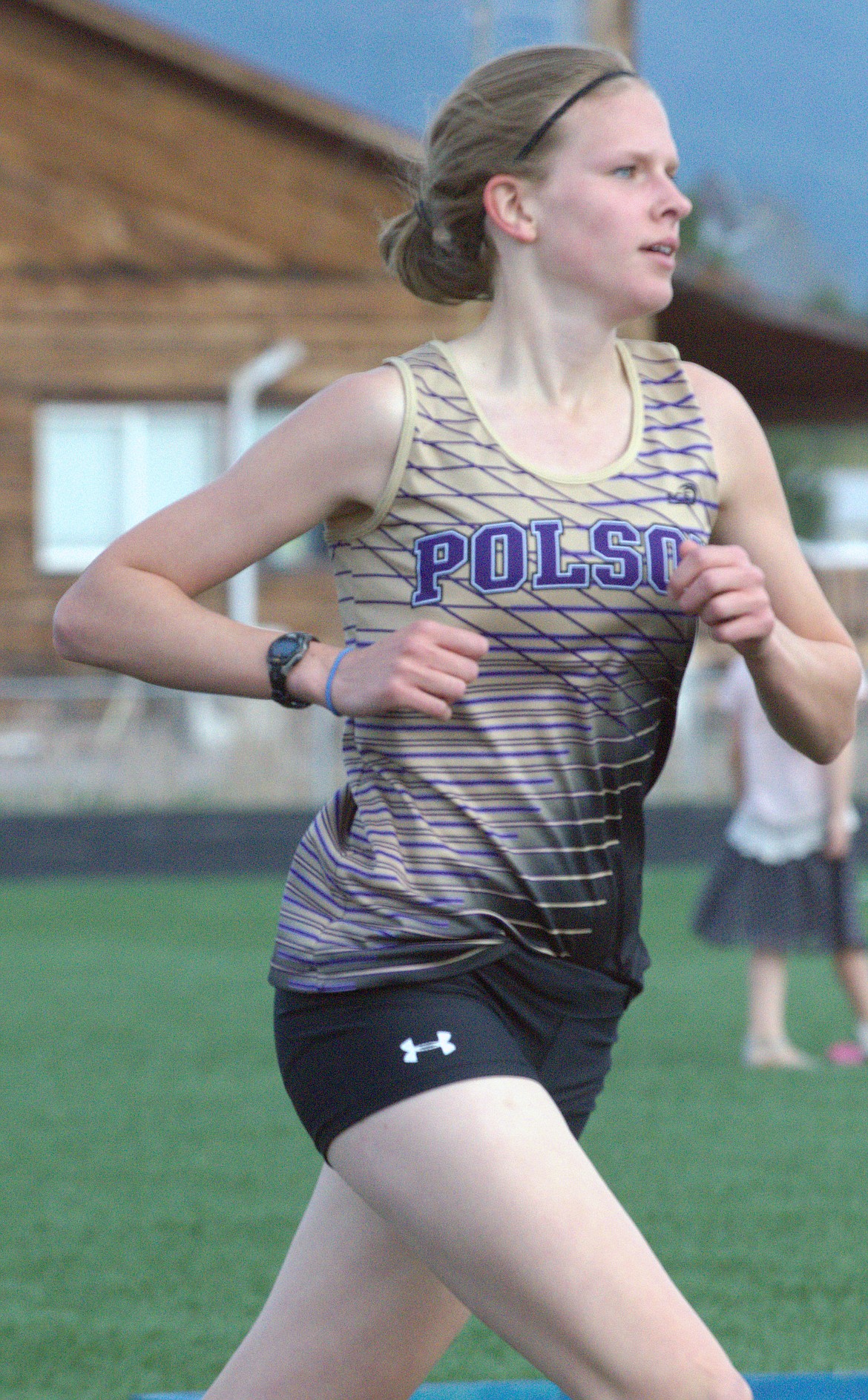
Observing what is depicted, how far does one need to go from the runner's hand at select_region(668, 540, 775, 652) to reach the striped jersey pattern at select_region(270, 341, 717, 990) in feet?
0.56

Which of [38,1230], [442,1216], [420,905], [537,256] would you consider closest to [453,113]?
[537,256]

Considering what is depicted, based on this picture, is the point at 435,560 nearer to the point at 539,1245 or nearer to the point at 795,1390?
the point at 539,1245

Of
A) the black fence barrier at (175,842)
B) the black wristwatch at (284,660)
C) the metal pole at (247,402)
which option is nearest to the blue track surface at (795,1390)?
the black wristwatch at (284,660)

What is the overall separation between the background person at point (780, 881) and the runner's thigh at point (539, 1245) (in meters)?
5.43

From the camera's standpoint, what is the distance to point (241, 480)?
278cm

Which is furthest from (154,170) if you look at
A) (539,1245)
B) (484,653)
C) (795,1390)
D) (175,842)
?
(539,1245)

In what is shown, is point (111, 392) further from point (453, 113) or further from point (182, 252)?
point (453, 113)

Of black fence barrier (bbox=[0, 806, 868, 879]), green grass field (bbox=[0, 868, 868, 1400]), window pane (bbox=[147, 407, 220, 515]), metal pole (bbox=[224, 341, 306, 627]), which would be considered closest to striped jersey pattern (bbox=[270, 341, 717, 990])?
green grass field (bbox=[0, 868, 868, 1400])

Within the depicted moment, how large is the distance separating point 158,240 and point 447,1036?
713 inches

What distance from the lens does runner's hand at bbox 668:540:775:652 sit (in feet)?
8.27

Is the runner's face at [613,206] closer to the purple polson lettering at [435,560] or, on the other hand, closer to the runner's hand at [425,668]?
the purple polson lettering at [435,560]

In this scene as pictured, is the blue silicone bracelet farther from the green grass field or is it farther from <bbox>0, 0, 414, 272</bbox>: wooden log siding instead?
<bbox>0, 0, 414, 272</bbox>: wooden log siding

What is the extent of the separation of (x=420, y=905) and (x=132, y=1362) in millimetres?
2116

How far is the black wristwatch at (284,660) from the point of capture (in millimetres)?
2711
